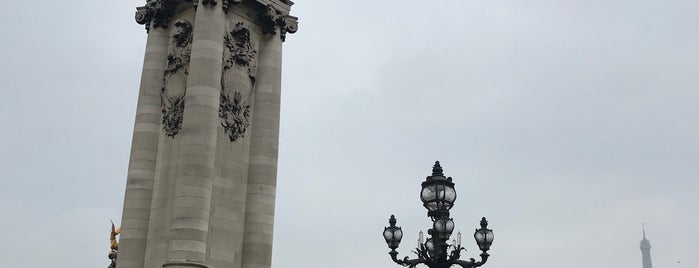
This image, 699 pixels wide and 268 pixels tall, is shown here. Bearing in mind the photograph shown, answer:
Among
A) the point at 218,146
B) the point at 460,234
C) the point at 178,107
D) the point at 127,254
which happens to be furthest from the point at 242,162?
the point at 460,234

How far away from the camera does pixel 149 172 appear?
23984 mm

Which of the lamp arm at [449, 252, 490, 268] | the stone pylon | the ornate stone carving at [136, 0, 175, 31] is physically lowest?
the lamp arm at [449, 252, 490, 268]

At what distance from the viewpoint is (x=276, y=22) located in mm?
26547

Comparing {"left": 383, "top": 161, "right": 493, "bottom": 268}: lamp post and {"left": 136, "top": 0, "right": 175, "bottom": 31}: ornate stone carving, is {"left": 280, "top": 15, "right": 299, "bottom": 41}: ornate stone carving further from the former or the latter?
{"left": 383, "top": 161, "right": 493, "bottom": 268}: lamp post

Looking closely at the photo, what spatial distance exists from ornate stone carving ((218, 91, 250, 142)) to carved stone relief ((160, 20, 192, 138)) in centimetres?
136

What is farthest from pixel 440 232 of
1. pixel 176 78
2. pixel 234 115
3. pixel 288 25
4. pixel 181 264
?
pixel 288 25

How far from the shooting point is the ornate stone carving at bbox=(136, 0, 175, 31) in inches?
1010

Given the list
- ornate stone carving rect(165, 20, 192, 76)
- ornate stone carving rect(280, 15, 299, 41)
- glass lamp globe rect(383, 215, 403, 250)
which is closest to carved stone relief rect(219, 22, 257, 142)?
ornate stone carving rect(165, 20, 192, 76)

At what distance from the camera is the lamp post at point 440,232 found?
16.2 metres

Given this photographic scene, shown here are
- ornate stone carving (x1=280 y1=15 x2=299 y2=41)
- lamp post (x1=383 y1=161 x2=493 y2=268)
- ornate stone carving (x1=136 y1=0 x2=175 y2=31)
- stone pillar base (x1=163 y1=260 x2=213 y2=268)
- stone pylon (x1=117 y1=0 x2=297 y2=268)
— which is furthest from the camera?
ornate stone carving (x1=280 y1=15 x2=299 y2=41)

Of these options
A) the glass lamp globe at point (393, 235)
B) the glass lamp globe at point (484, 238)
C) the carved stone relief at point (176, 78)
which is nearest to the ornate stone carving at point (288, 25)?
the carved stone relief at point (176, 78)

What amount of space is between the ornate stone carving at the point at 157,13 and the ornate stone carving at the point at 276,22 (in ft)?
10.7

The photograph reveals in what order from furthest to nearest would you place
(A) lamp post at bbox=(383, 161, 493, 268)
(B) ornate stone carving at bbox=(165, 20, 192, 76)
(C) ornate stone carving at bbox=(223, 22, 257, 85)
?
(C) ornate stone carving at bbox=(223, 22, 257, 85) → (B) ornate stone carving at bbox=(165, 20, 192, 76) → (A) lamp post at bbox=(383, 161, 493, 268)

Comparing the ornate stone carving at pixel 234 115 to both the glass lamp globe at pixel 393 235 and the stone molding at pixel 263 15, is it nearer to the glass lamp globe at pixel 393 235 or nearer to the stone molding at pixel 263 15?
the stone molding at pixel 263 15
